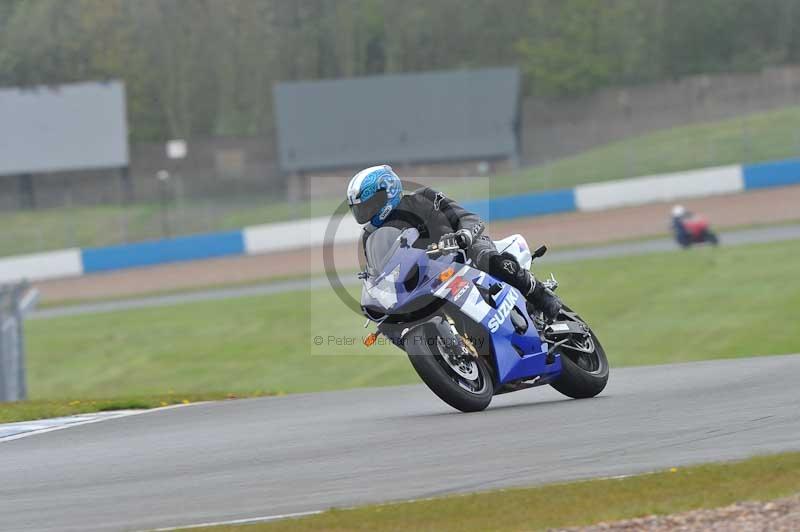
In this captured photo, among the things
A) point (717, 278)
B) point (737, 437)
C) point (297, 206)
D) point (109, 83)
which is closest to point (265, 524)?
point (737, 437)

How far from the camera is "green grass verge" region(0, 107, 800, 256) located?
146 feet

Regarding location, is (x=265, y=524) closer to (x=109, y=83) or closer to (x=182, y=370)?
(x=182, y=370)

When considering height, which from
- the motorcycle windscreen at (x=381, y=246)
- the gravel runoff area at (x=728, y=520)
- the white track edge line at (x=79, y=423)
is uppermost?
the motorcycle windscreen at (x=381, y=246)

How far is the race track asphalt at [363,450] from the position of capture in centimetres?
714

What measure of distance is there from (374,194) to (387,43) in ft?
212

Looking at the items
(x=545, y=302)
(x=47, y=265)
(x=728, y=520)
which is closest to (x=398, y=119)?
(x=47, y=265)

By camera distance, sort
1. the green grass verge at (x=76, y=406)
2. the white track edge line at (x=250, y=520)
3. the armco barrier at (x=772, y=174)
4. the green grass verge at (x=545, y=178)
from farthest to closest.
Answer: the green grass verge at (x=545, y=178), the armco barrier at (x=772, y=174), the green grass verge at (x=76, y=406), the white track edge line at (x=250, y=520)

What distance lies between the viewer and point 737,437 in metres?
8.00

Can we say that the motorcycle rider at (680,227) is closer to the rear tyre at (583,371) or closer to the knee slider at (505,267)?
the rear tyre at (583,371)

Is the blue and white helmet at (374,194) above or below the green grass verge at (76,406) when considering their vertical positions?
above

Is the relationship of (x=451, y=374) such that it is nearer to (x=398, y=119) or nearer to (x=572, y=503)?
(x=572, y=503)

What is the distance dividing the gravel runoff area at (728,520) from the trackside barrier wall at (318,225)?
111ft

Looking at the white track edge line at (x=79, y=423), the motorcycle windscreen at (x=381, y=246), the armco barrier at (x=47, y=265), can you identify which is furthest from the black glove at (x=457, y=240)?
the armco barrier at (x=47, y=265)

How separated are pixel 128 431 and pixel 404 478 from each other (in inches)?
152
